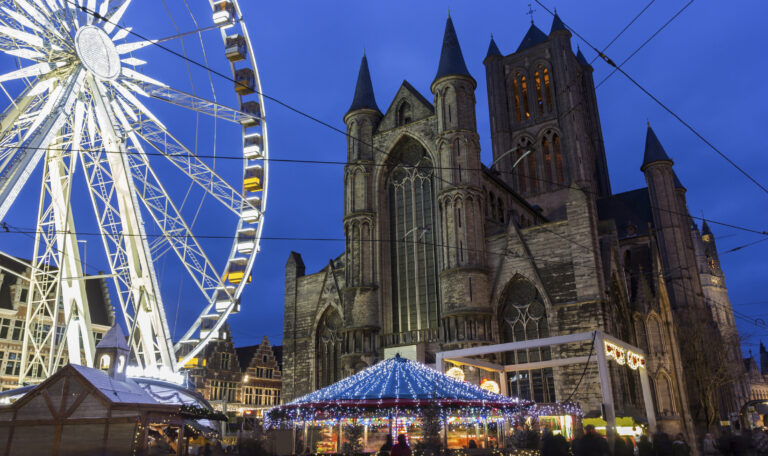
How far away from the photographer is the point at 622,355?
2088 cm

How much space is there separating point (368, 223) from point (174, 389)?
13604 mm

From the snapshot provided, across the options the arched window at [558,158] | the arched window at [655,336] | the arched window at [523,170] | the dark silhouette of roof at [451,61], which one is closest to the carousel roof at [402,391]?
the dark silhouette of roof at [451,61]

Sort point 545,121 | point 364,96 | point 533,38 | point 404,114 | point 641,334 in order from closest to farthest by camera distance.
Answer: point 641,334, point 404,114, point 364,96, point 545,121, point 533,38

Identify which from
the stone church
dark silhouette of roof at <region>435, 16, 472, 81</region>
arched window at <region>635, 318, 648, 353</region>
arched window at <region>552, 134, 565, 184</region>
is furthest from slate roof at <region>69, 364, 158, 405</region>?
arched window at <region>552, 134, 565, 184</region>

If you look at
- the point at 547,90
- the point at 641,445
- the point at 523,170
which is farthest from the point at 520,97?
the point at 641,445

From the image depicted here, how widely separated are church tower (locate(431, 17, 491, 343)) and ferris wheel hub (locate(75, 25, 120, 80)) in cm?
1287

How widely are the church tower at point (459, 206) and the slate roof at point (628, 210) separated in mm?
19103

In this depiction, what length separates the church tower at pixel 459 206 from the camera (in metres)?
26.0

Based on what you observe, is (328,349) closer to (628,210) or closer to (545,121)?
(545,121)

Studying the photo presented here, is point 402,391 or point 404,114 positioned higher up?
point 404,114

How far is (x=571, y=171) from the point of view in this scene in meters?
43.8

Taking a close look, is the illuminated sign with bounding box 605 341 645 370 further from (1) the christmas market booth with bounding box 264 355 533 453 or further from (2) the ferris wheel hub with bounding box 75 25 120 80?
(2) the ferris wheel hub with bounding box 75 25 120 80

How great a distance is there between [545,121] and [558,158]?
3181mm

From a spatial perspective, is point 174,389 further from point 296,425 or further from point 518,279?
point 518,279
